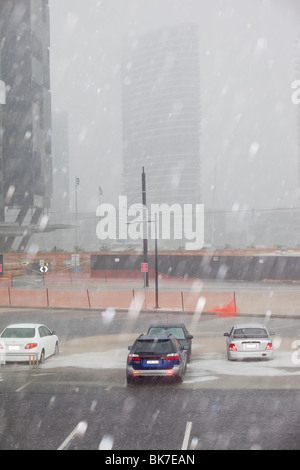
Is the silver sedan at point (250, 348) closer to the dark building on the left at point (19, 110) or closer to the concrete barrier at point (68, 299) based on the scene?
the concrete barrier at point (68, 299)

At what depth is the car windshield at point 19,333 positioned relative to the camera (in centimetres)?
1970

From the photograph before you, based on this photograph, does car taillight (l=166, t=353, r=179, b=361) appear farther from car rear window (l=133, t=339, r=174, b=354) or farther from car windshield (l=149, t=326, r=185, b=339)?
car windshield (l=149, t=326, r=185, b=339)

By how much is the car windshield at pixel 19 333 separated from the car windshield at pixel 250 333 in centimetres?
676

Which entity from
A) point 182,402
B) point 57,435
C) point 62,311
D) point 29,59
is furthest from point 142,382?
point 29,59

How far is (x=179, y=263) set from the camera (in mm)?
74500

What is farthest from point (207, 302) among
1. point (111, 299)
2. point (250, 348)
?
point (250, 348)

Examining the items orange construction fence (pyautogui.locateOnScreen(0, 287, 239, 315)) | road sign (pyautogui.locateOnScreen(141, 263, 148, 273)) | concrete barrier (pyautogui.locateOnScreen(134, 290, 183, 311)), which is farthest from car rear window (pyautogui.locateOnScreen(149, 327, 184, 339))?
road sign (pyautogui.locateOnScreen(141, 263, 148, 273))

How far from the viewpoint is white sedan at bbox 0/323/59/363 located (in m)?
19.3

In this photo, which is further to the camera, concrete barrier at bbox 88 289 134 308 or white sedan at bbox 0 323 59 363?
concrete barrier at bbox 88 289 134 308

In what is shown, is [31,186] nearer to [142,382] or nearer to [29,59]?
[29,59]

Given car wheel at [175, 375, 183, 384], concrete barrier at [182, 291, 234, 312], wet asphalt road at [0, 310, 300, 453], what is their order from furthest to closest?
concrete barrier at [182, 291, 234, 312] → car wheel at [175, 375, 183, 384] → wet asphalt road at [0, 310, 300, 453]

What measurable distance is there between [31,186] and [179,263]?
1655 inches

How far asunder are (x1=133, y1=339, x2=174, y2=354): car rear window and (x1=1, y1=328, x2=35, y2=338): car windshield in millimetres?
5301

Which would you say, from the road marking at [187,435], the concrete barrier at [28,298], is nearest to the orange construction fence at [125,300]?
the concrete barrier at [28,298]
